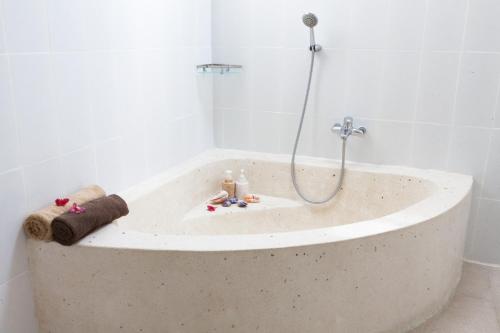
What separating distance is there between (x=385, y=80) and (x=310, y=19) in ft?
1.66

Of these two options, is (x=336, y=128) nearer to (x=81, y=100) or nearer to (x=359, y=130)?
(x=359, y=130)

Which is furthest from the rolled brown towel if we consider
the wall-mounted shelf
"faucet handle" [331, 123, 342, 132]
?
"faucet handle" [331, 123, 342, 132]

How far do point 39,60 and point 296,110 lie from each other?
1.40m

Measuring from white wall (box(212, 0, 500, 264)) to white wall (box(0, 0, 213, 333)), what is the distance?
14.2 inches

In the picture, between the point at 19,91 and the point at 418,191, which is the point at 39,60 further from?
the point at 418,191

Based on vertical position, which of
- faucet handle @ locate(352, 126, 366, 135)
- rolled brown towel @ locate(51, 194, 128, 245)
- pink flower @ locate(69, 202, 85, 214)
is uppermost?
faucet handle @ locate(352, 126, 366, 135)

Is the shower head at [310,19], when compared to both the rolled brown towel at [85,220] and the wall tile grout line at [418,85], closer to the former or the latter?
the wall tile grout line at [418,85]

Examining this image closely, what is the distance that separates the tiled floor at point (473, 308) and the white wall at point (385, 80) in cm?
18

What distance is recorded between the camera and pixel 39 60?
1.49 metres

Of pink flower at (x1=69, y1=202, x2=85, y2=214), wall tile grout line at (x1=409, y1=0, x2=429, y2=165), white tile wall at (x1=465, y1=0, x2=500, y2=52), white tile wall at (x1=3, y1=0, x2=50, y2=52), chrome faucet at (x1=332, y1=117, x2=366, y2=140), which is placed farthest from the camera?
chrome faucet at (x1=332, y1=117, x2=366, y2=140)

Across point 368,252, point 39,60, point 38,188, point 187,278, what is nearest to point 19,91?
point 39,60

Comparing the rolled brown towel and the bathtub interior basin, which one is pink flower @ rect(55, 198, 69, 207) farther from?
the bathtub interior basin

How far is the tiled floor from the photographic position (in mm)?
1804

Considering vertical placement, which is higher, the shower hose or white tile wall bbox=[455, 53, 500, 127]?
white tile wall bbox=[455, 53, 500, 127]
